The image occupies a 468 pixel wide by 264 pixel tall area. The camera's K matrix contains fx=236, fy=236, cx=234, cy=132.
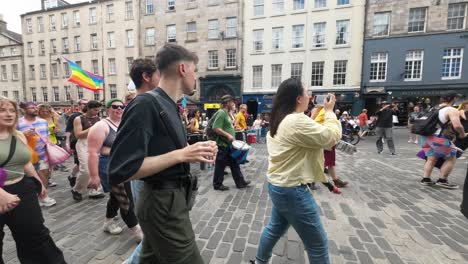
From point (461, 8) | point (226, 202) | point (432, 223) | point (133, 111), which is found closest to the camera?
point (133, 111)

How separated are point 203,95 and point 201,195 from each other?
20.4m

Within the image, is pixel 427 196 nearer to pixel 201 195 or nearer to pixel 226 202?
pixel 226 202

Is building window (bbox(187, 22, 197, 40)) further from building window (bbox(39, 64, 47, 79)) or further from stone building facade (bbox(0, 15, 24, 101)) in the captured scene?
stone building facade (bbox(0, 15, 24, 101))

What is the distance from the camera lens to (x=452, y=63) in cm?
1834

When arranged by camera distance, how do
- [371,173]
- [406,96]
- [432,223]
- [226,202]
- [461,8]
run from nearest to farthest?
[432,223] → [226,202] → [371,173] → [461,8] → [406,96]

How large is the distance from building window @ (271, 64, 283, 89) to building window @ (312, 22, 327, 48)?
11.7ft

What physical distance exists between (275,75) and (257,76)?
5.73ft

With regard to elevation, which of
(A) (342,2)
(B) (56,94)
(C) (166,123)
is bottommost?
(C) (166,123)

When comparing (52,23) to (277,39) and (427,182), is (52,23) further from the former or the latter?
(427,182)

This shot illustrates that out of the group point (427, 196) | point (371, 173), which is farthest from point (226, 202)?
point (371, 173)

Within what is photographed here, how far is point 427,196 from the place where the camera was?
181 inches

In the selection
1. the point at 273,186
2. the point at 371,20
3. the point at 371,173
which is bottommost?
the point at 371,173

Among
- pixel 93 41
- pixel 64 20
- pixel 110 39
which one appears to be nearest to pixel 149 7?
pixel 110 39

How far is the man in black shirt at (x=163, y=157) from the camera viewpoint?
128 centimetres
